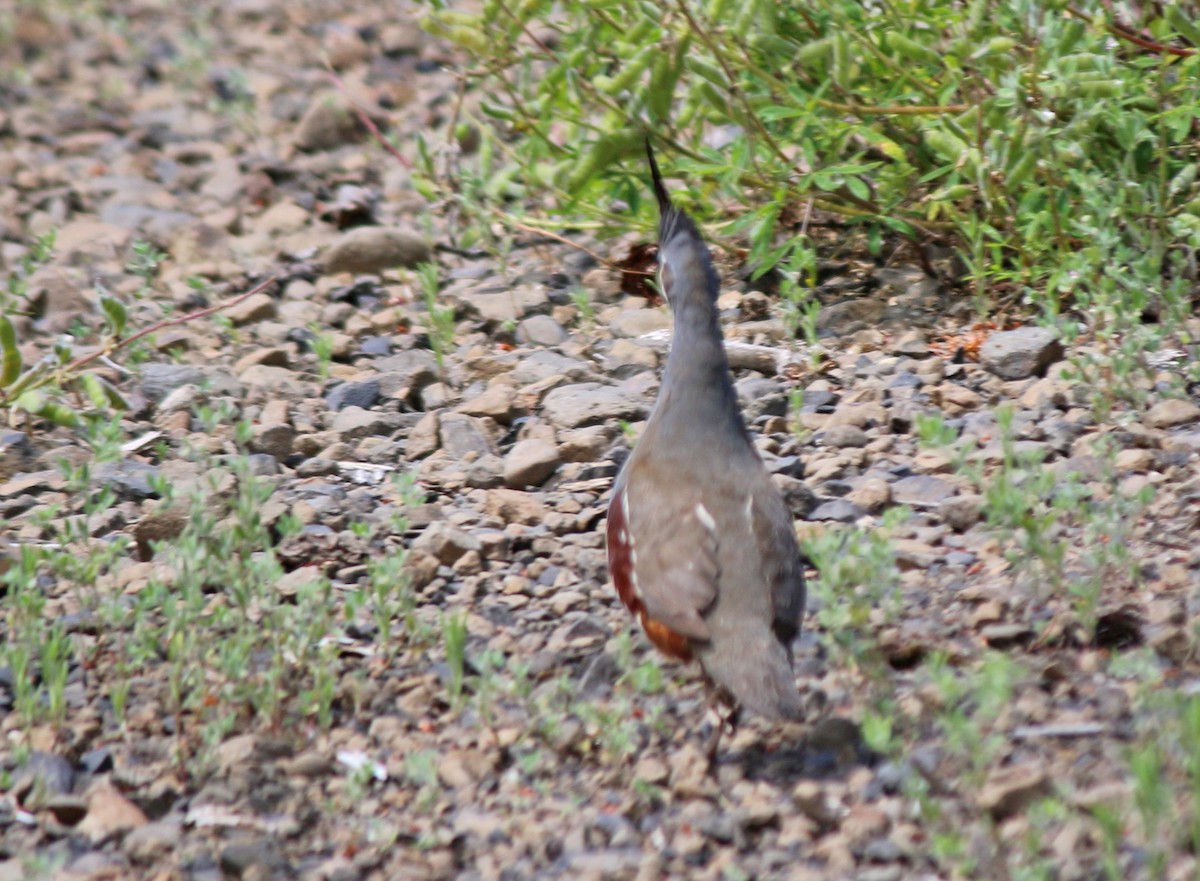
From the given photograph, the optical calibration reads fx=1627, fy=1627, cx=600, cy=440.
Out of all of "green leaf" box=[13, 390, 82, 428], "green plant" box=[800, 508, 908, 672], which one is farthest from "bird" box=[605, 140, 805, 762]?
"green leaf" box=[13, 390, 82, 428]

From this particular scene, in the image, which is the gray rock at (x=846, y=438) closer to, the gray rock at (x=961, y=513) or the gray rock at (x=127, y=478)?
the gray rock at (x=961, y=513)

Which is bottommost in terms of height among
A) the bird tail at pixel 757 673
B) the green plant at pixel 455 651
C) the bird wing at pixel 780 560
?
the green plant at pixel 455 651

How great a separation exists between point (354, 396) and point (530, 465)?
1047 mm

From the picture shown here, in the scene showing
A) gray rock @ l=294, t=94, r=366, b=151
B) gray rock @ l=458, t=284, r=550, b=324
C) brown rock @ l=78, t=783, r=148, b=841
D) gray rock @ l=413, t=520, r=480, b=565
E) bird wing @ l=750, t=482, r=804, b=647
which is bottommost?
gray rock @ l=294, t=94, r=366, b=151

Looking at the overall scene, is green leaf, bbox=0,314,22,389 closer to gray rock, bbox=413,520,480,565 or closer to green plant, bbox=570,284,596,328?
gray rock, bbox=413,520,480,565

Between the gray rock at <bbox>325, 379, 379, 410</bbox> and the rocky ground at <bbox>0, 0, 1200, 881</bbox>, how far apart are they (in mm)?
16

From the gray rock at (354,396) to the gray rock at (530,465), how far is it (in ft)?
2.89

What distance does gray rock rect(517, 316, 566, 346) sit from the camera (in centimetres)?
659

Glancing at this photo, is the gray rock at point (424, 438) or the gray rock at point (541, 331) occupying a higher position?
the gray rock at point (424, 438)

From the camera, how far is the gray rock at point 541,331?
21.6 ft

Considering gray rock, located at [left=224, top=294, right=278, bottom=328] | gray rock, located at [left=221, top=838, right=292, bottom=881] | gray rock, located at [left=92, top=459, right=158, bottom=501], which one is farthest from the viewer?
gray rock, located at [left=224, top=294, right=278, bottom=328]

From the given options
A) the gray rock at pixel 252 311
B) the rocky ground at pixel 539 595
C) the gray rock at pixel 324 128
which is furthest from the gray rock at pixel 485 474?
the gray rock at pixel 324 128

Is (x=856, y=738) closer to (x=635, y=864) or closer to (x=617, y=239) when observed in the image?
(x=635, y=864)

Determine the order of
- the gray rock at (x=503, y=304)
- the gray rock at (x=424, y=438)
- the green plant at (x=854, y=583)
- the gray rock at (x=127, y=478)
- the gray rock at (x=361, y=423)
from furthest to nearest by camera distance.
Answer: the gray rock at (x=503, y=304) < the gray rock at (x=361, y=423) < the gray rock at (x=424, y=438) < the gray rock at (x=127, y=478) < the green plant at (x=854, y=583)
